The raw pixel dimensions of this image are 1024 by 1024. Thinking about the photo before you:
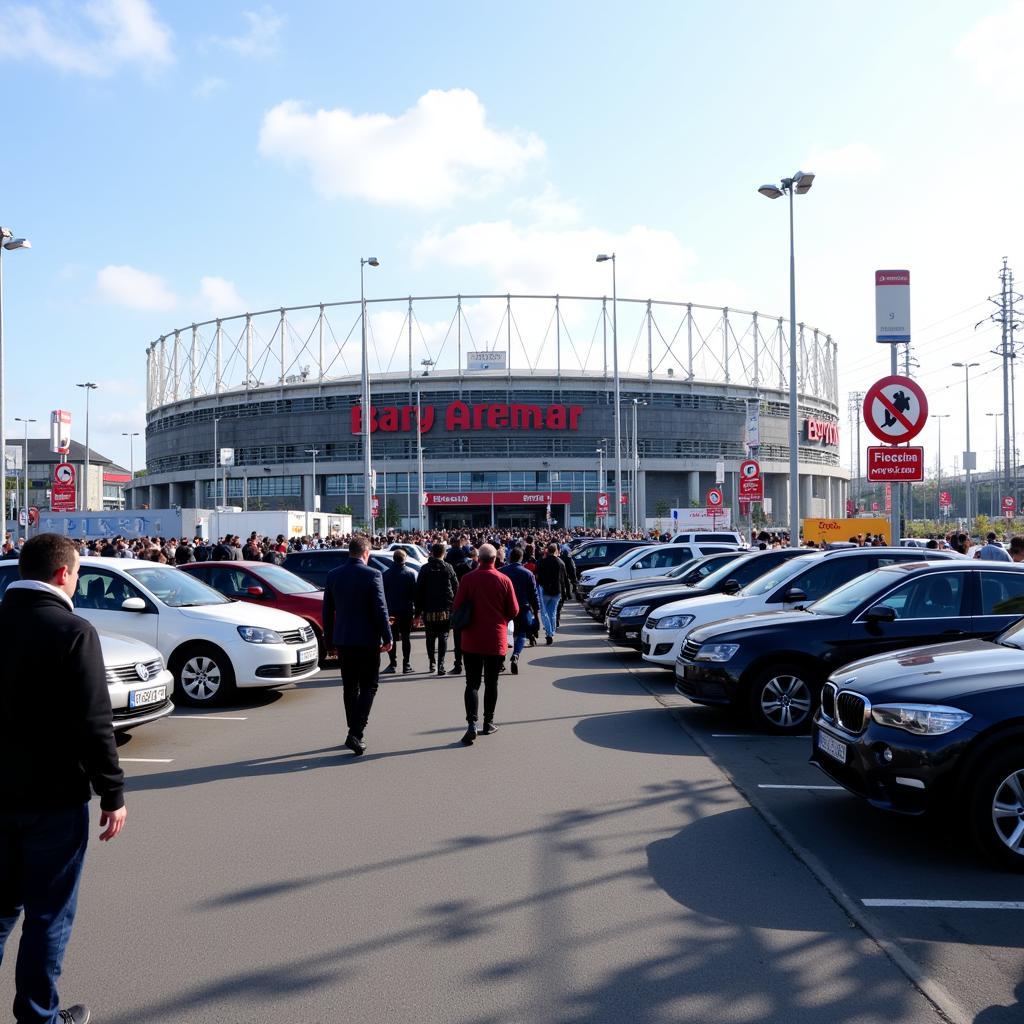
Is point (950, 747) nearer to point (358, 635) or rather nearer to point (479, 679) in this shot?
point (479, 679)

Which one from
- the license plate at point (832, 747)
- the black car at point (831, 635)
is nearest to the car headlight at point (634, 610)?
the black car at point (831, 635)

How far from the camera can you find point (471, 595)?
935cm

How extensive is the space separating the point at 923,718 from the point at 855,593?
4.17 metres

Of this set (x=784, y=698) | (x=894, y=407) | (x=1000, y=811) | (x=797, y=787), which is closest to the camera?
(x=1000, y=811)

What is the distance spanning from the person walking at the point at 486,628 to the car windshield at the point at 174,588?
13.2 feet

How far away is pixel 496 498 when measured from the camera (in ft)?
284

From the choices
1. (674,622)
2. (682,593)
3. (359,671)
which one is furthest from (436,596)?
(359,671)

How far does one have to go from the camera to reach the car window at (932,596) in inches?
364

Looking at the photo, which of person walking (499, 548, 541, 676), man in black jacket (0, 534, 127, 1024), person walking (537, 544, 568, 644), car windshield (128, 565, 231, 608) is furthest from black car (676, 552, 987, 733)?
person walking (537, 544, 568, 644)

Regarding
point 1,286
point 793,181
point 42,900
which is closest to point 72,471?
point 1,286

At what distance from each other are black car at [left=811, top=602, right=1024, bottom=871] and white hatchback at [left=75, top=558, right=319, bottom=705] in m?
6.99

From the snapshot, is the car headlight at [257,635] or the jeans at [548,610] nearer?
the car headlight at [257,635]

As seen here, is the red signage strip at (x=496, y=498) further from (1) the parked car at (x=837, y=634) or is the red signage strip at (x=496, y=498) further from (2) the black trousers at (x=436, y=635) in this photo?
(1) the parked car at (x=837, y=634)

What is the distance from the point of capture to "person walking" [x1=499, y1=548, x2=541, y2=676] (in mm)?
14023
